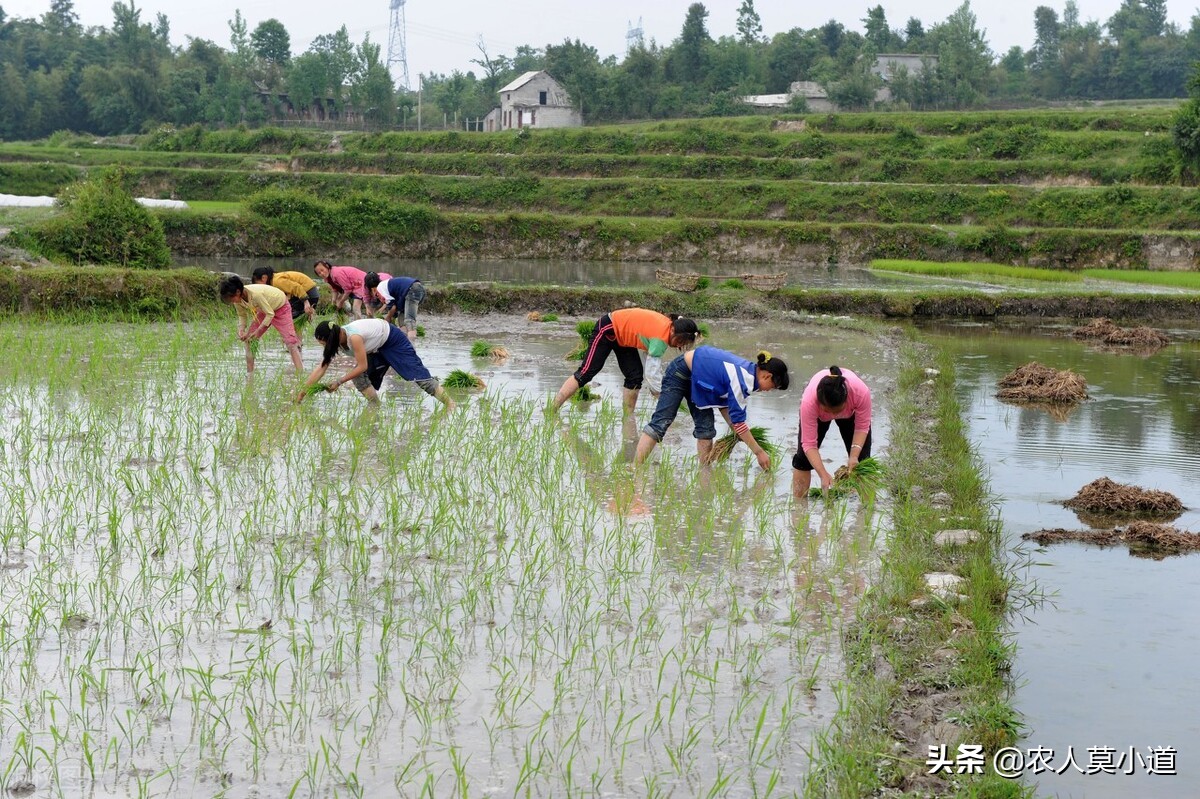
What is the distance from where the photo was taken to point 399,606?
491 cm

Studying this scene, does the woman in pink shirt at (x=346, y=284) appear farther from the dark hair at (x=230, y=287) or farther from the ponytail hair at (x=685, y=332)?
the ponytail hair at (x=685, y=332)

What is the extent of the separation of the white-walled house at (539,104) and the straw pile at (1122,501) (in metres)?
48.8

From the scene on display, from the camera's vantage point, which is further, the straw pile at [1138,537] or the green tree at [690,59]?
the green tree at [690,59]

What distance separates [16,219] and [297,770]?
17.4m

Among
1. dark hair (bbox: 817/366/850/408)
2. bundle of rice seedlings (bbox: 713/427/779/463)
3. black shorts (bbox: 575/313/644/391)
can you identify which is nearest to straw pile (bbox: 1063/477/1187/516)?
bundle of rice seedlings (bbox: 713/427/779/463)

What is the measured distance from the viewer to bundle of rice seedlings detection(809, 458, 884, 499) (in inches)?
259

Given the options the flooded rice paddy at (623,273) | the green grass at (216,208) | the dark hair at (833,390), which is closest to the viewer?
the dark hair at (833,390)

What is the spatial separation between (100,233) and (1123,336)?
13959mm

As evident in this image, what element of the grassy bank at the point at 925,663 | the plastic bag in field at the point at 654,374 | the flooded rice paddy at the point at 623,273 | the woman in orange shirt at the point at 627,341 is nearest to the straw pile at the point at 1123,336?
the flooded rice paddy at the point at 623,273

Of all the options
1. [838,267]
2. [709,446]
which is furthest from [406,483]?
[838,267]

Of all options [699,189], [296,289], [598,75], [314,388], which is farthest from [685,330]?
[598,75]

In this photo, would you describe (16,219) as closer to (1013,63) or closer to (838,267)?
(838,267)

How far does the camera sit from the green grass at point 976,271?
21875 millimetres

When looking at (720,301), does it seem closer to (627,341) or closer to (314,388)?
(627,341)
